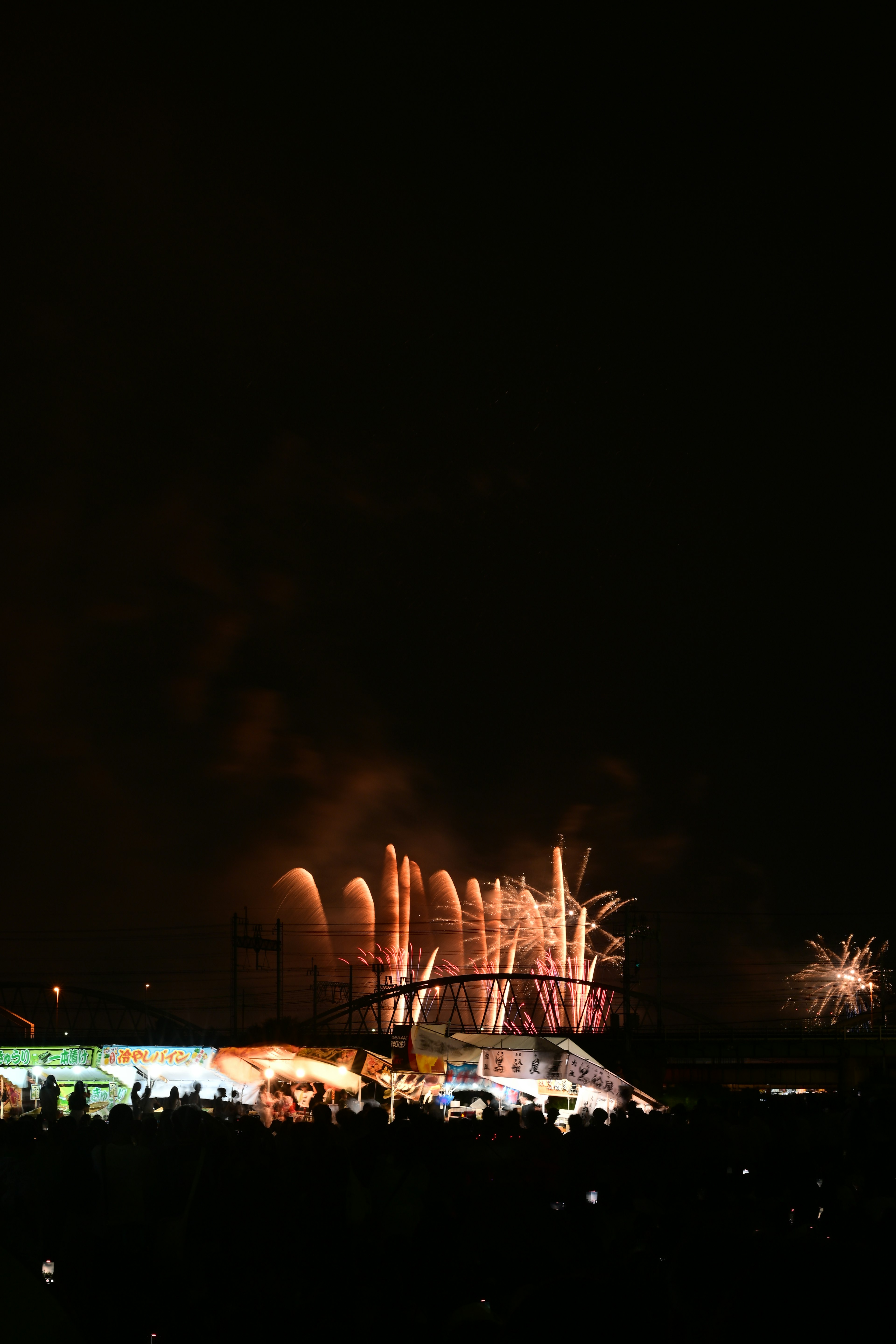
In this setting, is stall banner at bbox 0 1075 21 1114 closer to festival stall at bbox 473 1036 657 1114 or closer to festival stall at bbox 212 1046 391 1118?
festival stall at bbox 212 1046 391 1118

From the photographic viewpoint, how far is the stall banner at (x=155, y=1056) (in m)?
30.8

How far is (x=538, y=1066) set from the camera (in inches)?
1169

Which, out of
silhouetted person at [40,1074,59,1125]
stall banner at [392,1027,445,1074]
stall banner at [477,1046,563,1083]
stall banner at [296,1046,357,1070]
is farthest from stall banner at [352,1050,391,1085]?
silhouetted person at [40,1074,59,1125]

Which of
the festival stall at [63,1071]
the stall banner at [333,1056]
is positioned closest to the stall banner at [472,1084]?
the stall banner at [333,1056]

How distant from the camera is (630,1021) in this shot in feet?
215

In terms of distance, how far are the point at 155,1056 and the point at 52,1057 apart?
2.66 m

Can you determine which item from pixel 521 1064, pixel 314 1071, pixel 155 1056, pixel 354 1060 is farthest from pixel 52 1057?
pixel 521 1064

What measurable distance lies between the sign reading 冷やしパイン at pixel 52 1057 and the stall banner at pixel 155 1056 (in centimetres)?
42

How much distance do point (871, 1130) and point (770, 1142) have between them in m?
2.51

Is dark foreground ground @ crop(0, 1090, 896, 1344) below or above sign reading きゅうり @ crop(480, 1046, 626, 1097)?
below

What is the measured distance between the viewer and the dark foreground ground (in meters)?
3.22

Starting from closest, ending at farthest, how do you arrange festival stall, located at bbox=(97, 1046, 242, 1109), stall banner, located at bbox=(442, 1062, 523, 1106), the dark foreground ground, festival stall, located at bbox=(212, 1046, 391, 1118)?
the dark foreground ground, festival stall, located at bbox=(212, 1046, 391, 1118), stall banner, located at bbox=(442, 1062, 523, 1106), festival stall, located at bbox=(97, 1046, 242, 1109)

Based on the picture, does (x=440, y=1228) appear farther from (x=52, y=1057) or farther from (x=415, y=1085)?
(x=52, y=1057)

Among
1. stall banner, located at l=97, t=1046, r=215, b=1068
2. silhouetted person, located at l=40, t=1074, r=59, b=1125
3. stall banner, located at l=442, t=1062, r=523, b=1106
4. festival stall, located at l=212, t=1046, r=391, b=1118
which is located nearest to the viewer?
silhouetted person, located at l=40, t=1074, r=59, b=1125
